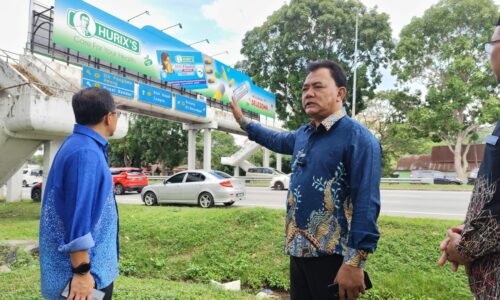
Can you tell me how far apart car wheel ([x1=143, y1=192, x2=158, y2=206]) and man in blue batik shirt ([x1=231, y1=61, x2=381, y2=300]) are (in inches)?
436

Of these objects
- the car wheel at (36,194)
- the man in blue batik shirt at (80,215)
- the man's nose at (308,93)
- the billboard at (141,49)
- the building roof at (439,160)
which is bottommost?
the car wheel at (36,194)

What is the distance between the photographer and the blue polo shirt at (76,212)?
192 cm

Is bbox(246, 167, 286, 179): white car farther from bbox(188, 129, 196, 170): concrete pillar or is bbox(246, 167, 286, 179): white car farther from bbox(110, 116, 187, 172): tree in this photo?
bbox(110, 116, 187, 172): tree

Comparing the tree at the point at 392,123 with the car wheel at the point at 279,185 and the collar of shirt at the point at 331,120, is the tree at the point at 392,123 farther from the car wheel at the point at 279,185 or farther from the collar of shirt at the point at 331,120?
the collar of shirt at the point at 331,120

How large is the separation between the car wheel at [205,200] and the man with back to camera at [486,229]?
1047 cm

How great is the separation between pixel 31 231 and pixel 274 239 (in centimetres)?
510

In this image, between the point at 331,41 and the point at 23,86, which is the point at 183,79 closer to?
the point at 331,41

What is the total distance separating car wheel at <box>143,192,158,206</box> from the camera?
12.8 meters

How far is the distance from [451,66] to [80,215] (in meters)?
23.1

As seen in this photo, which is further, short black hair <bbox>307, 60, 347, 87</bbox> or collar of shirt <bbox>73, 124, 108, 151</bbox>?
short black hair <bbox>307, 60, 347, 87</bbox>

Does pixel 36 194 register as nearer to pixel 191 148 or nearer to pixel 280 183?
pixel 191 148

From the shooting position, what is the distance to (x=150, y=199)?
12836mm

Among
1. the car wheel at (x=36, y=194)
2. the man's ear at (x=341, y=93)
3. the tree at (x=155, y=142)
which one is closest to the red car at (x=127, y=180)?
the car wheel at (x=36, y=194)

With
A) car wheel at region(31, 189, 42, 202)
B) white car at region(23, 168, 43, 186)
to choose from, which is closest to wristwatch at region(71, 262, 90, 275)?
car wheel at region(31, 189, 42, 202)
